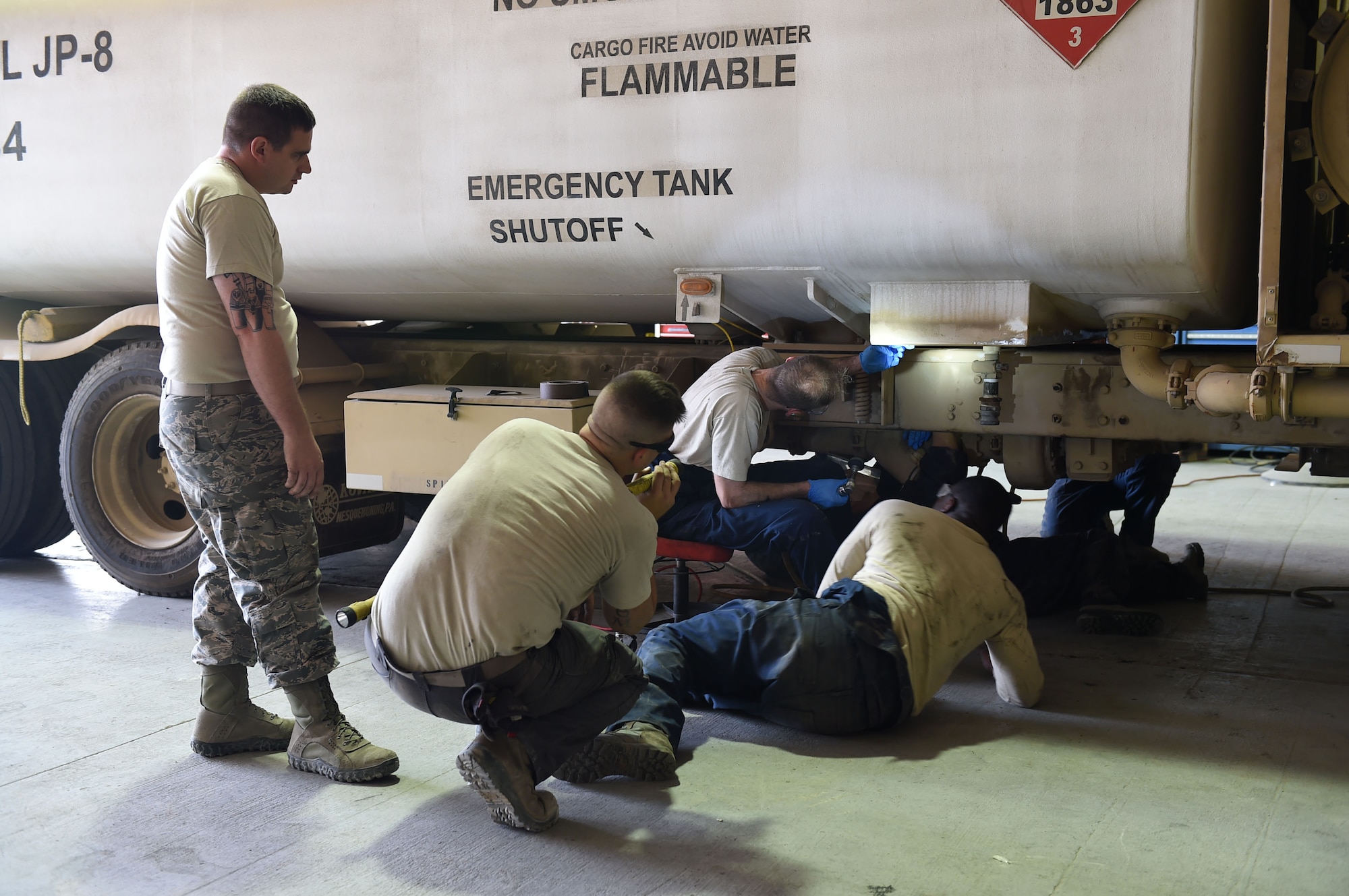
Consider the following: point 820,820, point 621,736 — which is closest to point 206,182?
point 621,736

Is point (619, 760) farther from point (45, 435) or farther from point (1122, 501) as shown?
point (45, 435)

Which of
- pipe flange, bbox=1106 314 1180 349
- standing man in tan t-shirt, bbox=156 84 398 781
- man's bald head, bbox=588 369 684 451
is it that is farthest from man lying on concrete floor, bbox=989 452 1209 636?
standing man in tan t-shirt, bbox=156 84 398 781

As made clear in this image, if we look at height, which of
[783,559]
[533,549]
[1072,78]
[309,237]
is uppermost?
[1072,78]

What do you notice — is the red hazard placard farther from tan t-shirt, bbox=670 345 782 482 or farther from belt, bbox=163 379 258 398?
belt, bbox=163 379 258 398

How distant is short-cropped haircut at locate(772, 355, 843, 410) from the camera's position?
15.7 ft

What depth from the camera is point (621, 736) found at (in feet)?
11.4

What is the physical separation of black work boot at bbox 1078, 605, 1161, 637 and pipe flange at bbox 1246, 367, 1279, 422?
146cm

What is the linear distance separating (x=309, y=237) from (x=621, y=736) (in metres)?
2.86

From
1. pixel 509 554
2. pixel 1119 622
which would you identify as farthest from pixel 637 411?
pixel 1119 622

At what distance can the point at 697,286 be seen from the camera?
467 cm

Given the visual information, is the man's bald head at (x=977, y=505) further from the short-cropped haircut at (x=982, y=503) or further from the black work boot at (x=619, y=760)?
the black work boot at (x=619, y=760)

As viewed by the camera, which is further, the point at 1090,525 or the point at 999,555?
the point at 1090,525

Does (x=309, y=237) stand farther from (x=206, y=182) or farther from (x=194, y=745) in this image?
(x=194, y=745)

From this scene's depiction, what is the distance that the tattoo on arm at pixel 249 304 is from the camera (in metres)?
3.35
